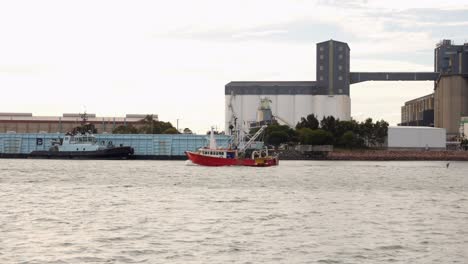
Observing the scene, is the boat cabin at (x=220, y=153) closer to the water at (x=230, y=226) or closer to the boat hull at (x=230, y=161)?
the boat hull at (x=230, y=161)

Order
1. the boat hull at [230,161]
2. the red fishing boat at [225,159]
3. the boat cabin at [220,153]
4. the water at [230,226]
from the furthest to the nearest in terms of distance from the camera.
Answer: the boat cabin at [220,153] < the red fishing boat at [225,159] < the boat hull at [230,161] < the water at [230,226]

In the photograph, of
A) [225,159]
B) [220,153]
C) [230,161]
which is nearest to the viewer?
[225,159]

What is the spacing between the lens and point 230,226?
5566cm

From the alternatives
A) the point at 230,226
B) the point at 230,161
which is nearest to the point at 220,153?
the point at 230,161

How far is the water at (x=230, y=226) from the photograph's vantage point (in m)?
43.7

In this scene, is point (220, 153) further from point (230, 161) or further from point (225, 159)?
point (230, 161)

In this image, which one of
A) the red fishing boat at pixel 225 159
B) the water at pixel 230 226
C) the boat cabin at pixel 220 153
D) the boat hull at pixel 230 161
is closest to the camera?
the water at pixel 230 226

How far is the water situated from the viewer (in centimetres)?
4372

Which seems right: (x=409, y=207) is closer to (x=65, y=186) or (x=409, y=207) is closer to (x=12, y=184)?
(x=65, y=186)

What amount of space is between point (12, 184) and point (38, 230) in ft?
169

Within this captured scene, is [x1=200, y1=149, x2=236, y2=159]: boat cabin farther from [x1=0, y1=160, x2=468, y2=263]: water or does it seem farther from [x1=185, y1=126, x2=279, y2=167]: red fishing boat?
[x1=0, y1=160, x2=468, y2=263]: water

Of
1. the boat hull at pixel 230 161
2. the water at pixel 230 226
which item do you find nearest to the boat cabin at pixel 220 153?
the boat hull at pixel 230 161

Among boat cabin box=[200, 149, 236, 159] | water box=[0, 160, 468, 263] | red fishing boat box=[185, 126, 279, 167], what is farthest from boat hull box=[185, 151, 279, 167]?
water box=[0, 160, 468, 263]

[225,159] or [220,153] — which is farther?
[220,153]
